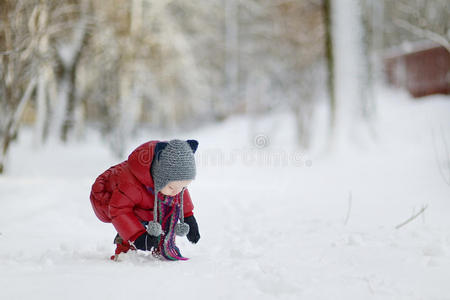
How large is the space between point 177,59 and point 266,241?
11.4 m

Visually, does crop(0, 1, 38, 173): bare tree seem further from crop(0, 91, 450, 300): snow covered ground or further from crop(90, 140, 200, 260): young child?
crop(90, 140, 200, 260): young child

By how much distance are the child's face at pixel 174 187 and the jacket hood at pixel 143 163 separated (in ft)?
0.39

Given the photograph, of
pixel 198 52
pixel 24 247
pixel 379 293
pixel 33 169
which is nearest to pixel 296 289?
pixel 379 293

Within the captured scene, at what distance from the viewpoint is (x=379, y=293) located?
5.44ft

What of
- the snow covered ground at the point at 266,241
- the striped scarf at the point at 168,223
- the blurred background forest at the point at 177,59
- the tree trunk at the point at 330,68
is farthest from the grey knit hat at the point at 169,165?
the tree trunk at the point at 330,68

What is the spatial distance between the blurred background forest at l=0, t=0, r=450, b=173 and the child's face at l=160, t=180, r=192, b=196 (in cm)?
329

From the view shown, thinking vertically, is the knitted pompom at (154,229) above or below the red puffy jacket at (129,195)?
below

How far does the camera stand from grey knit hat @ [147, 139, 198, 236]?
2.09m

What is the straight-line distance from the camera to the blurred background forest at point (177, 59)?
516 centimetres

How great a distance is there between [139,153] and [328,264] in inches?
54.1

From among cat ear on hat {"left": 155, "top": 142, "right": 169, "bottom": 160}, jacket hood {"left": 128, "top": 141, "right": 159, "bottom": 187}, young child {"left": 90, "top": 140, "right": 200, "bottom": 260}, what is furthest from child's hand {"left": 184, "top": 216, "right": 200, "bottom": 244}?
cat ear on hat {"left": 155, "top": 142, "right": 169, "bottom": 160}

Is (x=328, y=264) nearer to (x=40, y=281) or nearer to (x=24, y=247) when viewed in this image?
(x=40, y=281)

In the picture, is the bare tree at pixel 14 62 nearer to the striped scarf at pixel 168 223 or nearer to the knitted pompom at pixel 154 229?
the striped scarf at pixel 168 223

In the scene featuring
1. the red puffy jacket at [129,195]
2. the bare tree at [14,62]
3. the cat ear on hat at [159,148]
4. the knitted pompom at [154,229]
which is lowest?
the knitted pompom at [154,229]
